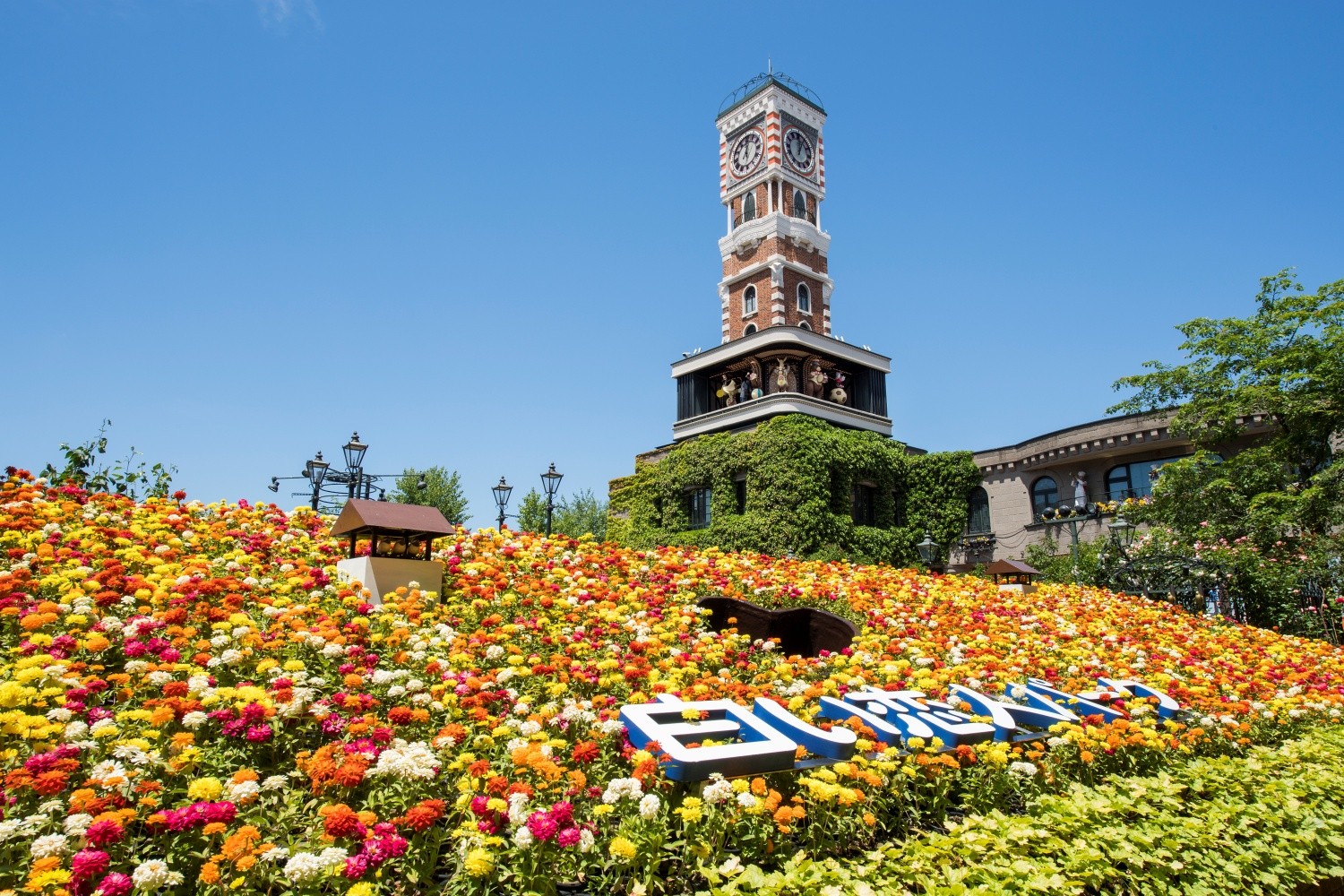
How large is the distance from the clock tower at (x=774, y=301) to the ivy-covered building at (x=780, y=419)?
0.07 metres

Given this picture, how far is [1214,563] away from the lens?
1869 cm

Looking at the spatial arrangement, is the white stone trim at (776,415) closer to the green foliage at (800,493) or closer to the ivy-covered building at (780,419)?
the ivy-covered building at (780,419)

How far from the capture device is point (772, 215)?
38.4 meters

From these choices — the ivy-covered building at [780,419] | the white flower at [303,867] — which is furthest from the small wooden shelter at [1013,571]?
the white flower at [303,867]

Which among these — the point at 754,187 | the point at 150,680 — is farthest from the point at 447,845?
the point at 754,187

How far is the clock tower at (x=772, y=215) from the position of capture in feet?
125

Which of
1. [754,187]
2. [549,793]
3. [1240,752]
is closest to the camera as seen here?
[549,793]

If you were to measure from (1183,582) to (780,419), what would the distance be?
42.6ft

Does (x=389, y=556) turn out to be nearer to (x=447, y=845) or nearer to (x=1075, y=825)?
(x=447, y=845)

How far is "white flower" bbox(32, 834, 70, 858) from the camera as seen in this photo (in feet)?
10.1

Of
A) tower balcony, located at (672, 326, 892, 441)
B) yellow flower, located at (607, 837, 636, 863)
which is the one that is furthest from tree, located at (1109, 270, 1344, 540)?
yellow flower, located at (607, 837, 636, 863)

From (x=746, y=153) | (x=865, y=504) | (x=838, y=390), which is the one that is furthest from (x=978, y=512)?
(x=746, y=153)

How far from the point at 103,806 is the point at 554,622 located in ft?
15.4

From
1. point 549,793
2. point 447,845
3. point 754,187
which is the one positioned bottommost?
point 447,845
